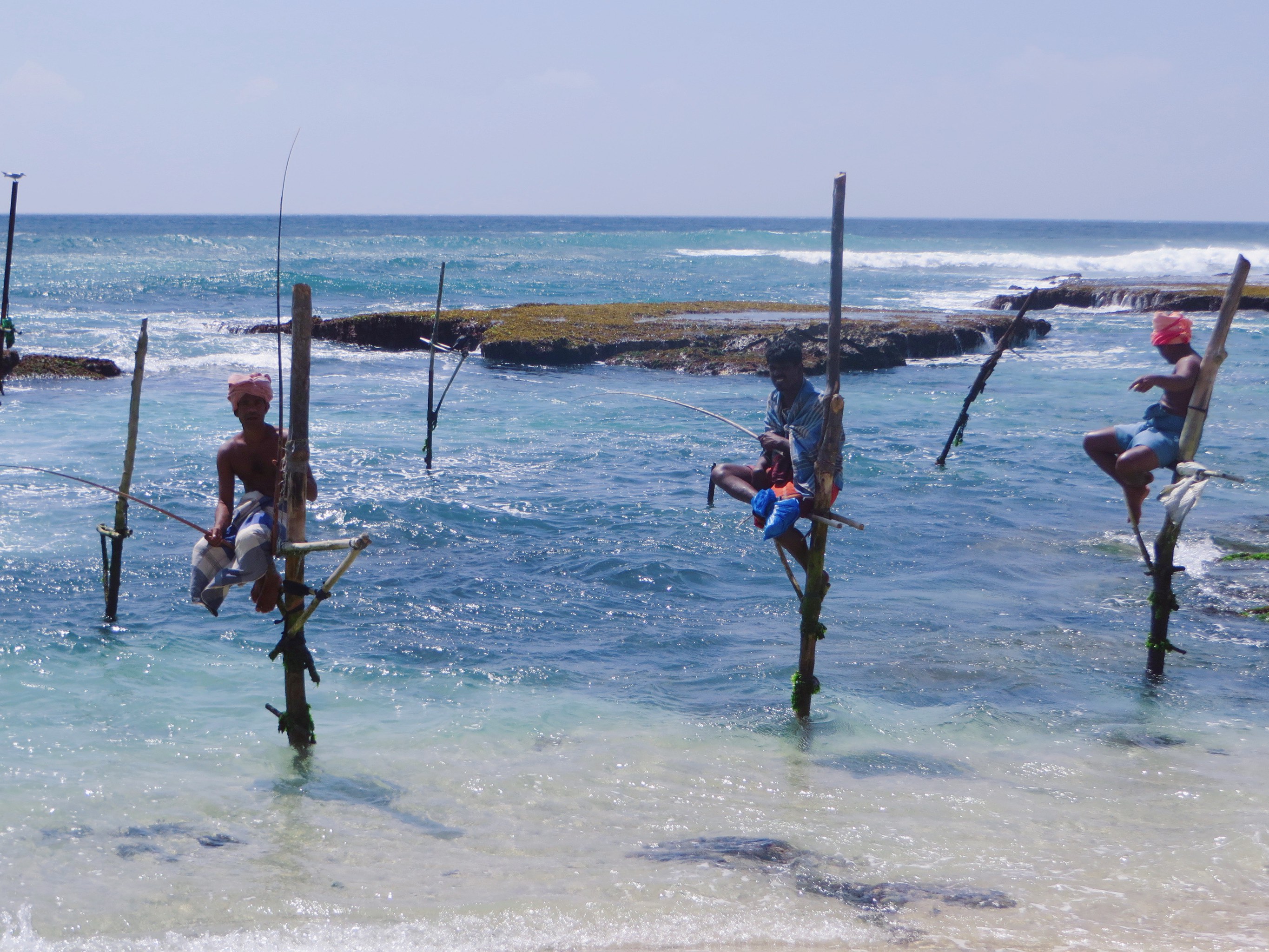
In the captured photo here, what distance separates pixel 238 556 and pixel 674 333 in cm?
2169

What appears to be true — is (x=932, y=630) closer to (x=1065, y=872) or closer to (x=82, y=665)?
(x=1065, y=872)

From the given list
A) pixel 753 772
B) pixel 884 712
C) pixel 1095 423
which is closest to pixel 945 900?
pixel 753 772

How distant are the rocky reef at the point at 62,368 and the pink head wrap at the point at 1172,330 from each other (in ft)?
69.9

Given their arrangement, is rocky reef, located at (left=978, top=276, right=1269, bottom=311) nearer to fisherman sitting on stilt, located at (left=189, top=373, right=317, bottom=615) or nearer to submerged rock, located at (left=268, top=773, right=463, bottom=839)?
submerged rock, located at (left=268, top=773, right=463, bottom=839)

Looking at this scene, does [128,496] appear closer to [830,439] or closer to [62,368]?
[830,439]

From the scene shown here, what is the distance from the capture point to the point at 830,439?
272 inches

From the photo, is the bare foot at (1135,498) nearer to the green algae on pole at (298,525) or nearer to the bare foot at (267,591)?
the green algae on pole at (298,525)

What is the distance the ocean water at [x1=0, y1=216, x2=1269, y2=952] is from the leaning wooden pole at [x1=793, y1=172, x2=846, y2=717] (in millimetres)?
1102

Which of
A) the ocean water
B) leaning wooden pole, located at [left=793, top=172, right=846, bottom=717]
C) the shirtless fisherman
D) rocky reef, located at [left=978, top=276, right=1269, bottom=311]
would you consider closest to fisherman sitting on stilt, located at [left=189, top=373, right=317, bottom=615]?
the ocean water

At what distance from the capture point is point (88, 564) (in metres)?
11.7

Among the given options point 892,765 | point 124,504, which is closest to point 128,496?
point 124,504

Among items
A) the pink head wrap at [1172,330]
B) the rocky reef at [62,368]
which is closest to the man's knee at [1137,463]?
the pink head wrap at [1172,330]

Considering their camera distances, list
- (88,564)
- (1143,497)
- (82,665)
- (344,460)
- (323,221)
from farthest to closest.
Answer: (323,221) → (344,460) → (88,564) → (82,665) → (1143,497)

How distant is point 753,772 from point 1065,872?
205 cm
